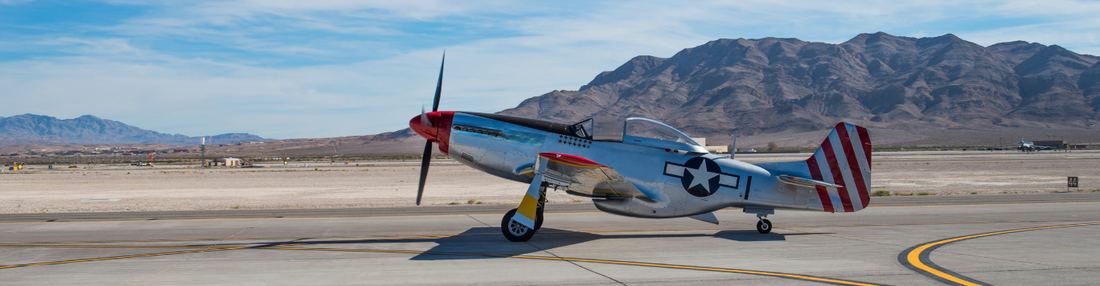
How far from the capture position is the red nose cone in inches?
510

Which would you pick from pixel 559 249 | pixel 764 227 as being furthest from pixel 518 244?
pixel 764 227

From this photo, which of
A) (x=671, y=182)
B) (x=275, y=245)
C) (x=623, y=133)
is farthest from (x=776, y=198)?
(x=275, y=245)

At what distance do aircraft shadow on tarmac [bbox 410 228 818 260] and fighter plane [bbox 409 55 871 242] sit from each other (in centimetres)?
45

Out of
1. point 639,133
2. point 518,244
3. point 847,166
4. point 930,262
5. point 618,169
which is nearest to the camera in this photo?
point 930,262

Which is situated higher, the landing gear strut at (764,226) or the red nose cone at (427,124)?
the red nose cone at (427,124)

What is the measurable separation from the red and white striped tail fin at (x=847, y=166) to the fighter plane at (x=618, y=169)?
32cm

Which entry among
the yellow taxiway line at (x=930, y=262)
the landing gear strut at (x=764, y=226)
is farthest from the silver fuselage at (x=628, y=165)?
the yellow taxiway line at (x=930, y=262)

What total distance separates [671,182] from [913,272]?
15.1 ft

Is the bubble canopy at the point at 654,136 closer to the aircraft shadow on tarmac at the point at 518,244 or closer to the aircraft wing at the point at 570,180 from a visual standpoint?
the aircraft wing at the point at 570,180

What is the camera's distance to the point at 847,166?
535 inches

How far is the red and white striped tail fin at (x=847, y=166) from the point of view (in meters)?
13.5

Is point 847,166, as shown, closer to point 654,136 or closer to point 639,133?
point 654,136

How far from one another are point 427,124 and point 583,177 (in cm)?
342

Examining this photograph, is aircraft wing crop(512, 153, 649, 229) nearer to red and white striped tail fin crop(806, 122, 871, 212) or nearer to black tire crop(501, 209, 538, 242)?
black tire crop(501, 209, 538, 242)
